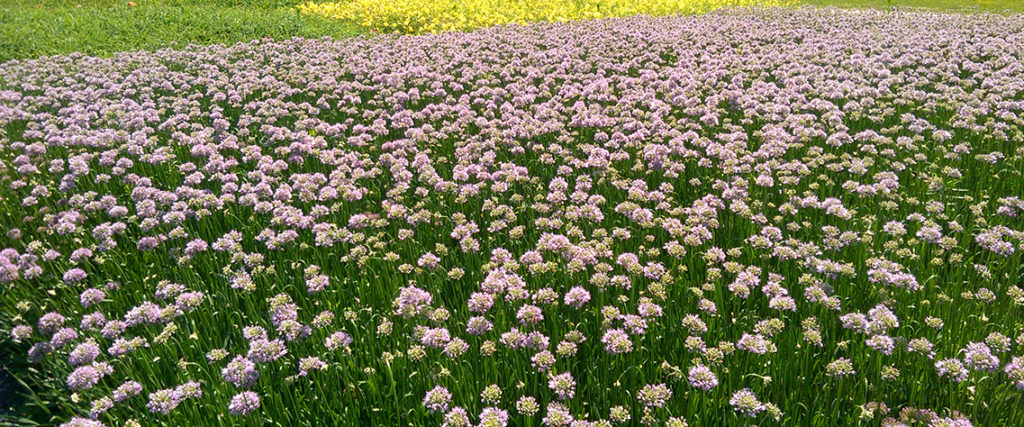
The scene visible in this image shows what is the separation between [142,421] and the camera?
3.71 meters

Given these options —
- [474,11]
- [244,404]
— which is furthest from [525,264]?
[474,11]

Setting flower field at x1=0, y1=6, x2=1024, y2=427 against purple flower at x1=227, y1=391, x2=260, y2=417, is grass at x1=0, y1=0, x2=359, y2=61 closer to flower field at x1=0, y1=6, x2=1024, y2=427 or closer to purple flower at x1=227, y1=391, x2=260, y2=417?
flower field at x1=0, y1=6, x2=1024, y2=427

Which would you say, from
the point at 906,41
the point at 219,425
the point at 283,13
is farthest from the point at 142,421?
the point at 283,13

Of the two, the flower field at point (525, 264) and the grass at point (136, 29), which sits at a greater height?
the grass at point (136, 29)

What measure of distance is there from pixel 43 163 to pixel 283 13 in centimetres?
1465

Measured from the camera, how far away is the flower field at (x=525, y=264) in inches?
141

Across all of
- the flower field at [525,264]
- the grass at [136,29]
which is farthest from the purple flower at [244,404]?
the grass at [136,29]

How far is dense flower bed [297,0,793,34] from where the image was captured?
19672mm

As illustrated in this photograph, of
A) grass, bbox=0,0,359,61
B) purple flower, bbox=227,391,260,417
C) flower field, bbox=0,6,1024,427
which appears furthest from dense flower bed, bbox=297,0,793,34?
purple flower, bbox=227,391,260,417

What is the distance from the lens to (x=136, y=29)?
55.4 ft

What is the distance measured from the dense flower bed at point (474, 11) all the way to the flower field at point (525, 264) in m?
10.4

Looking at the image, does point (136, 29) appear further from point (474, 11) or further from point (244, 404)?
point (244, 404)

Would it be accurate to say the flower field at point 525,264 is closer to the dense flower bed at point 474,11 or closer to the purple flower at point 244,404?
the purple flower at point 244,404

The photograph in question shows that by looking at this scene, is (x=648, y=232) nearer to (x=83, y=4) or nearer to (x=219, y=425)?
(x=219, y=425)
